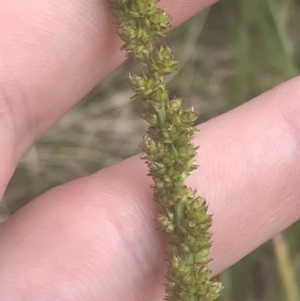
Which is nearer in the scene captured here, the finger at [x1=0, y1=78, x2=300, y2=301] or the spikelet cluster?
the spikelet cluster

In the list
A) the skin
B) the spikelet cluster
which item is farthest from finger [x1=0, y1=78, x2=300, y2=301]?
the spikelet cluster

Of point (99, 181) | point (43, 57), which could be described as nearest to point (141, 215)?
point (99, 181)

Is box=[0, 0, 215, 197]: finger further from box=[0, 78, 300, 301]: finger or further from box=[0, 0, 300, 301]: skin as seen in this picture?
box=[0, 78, 300, 301]: finger

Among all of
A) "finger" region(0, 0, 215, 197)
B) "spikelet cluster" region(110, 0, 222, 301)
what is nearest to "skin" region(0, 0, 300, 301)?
"finger" region(0, 0, 215, 197)

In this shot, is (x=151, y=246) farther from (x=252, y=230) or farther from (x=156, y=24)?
(x=156, y=24)

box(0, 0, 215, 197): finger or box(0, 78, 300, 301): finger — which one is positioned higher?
box(0, 0, 215, 197): finger
